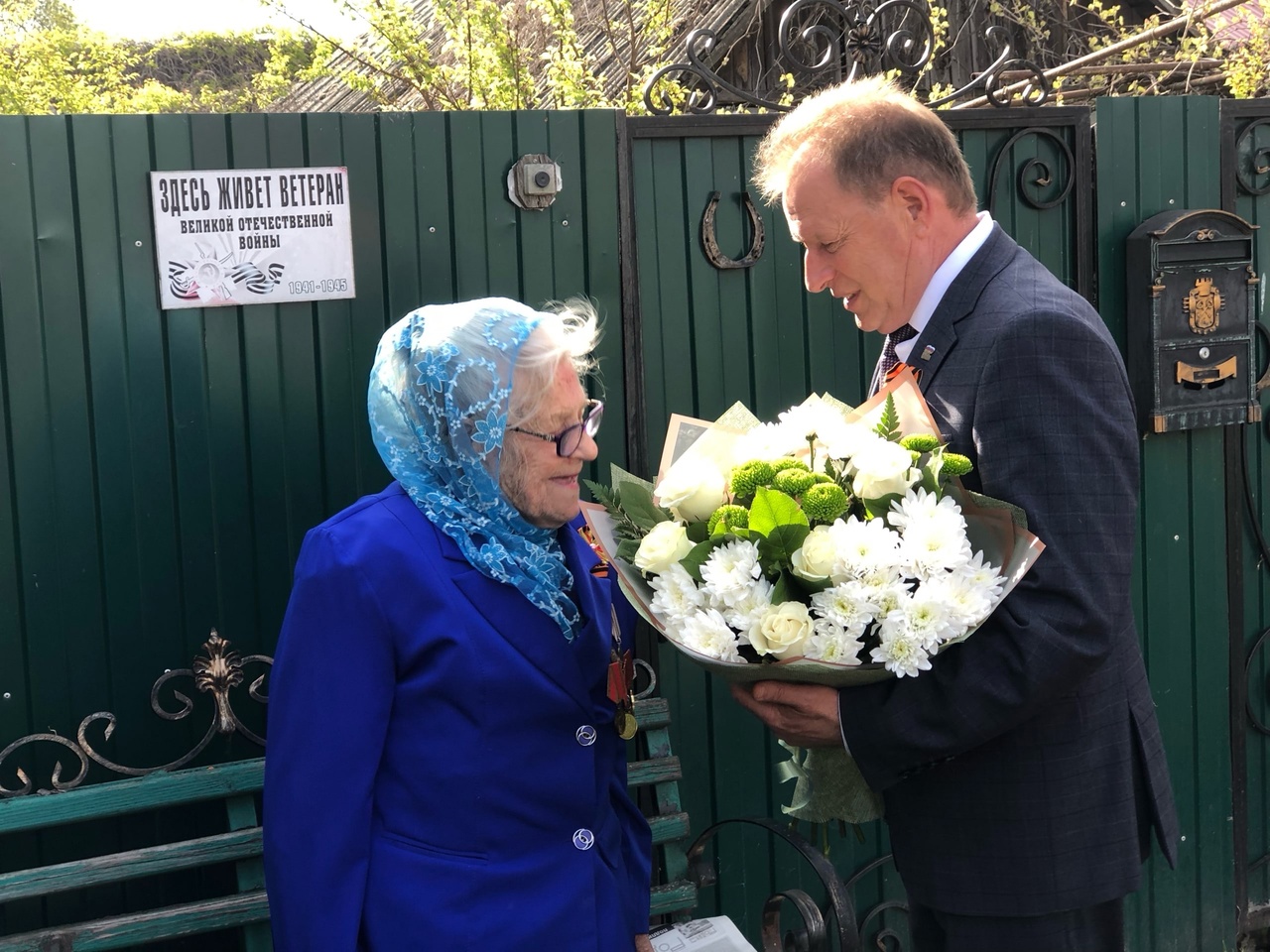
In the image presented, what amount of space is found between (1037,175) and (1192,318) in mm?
647

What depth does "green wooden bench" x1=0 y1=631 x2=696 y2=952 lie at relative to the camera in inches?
97.9

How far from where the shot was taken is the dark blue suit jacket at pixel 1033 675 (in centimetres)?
196

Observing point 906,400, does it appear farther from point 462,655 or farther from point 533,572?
point 462,655

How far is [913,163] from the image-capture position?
2234 mm

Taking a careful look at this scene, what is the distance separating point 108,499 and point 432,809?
4.28 ft

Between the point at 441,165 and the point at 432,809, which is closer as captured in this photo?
the point at 432,809

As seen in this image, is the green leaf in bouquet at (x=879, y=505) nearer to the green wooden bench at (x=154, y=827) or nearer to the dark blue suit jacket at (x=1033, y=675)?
the dark blue suit jacket at (x=1033, y=675)

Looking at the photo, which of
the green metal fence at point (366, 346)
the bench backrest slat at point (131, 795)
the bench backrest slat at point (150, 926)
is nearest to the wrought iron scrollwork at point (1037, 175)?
the green metal fence at point (366, 346)

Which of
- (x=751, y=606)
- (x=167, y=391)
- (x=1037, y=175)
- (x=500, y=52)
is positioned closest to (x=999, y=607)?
(x=751, y=606)

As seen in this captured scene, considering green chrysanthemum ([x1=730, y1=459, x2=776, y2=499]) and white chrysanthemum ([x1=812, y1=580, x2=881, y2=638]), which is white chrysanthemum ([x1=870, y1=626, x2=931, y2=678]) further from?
green chrysanthemum ([x1=730, y1=459, x2=776, y2=499])

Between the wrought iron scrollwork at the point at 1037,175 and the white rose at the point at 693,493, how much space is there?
80.6 inches

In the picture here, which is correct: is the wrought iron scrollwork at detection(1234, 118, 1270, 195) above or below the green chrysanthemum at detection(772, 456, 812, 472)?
above

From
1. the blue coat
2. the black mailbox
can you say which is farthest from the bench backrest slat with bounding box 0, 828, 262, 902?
the black mailbox

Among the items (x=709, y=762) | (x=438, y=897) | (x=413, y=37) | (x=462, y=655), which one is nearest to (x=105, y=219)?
(x=462, y=655)
